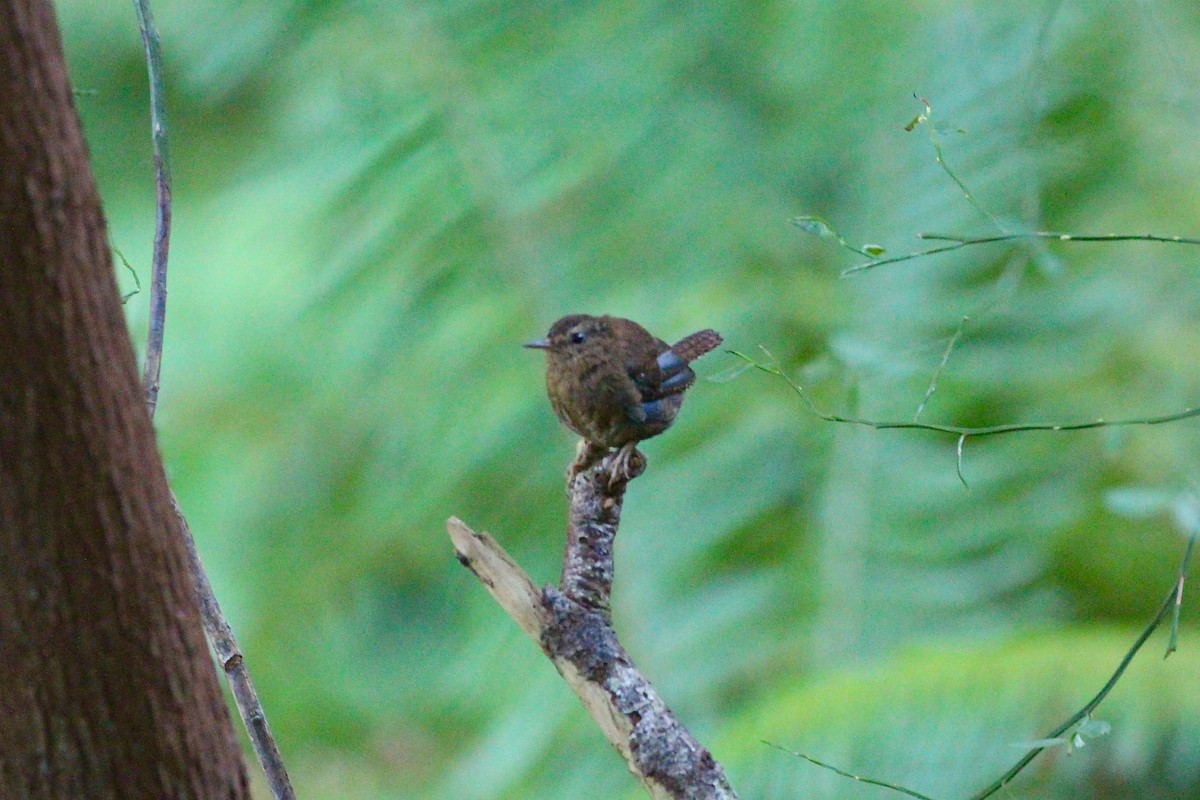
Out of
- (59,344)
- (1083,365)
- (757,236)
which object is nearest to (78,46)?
(757,236)

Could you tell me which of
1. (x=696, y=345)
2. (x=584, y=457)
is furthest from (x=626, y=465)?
(x=696, y=345)

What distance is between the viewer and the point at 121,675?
1.08 metres

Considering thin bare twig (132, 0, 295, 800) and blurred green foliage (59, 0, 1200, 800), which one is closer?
thin bare twig (132, 0, 295, 800)

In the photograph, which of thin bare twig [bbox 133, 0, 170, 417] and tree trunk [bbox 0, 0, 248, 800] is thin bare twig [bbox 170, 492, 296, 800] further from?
tree trunk [bbox 0, 0, 248, 800]

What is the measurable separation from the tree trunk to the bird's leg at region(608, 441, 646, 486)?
80cm

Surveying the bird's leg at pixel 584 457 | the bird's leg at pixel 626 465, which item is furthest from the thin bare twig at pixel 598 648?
the bird's leg at pixel 584 457

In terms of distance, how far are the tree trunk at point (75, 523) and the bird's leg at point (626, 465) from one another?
0.80 m

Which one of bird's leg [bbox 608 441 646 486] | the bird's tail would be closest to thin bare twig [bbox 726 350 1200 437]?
bird's leg [bbox 608 441 646 486]

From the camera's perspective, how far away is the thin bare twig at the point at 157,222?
1.48m

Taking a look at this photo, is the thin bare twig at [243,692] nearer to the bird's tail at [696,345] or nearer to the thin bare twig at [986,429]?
the thin bare twig at [986,429]

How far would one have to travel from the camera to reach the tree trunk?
3.29ft

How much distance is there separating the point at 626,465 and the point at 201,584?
0.65m

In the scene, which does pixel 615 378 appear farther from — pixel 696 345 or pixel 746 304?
pixel 746 304

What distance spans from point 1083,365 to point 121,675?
3.98 metres
